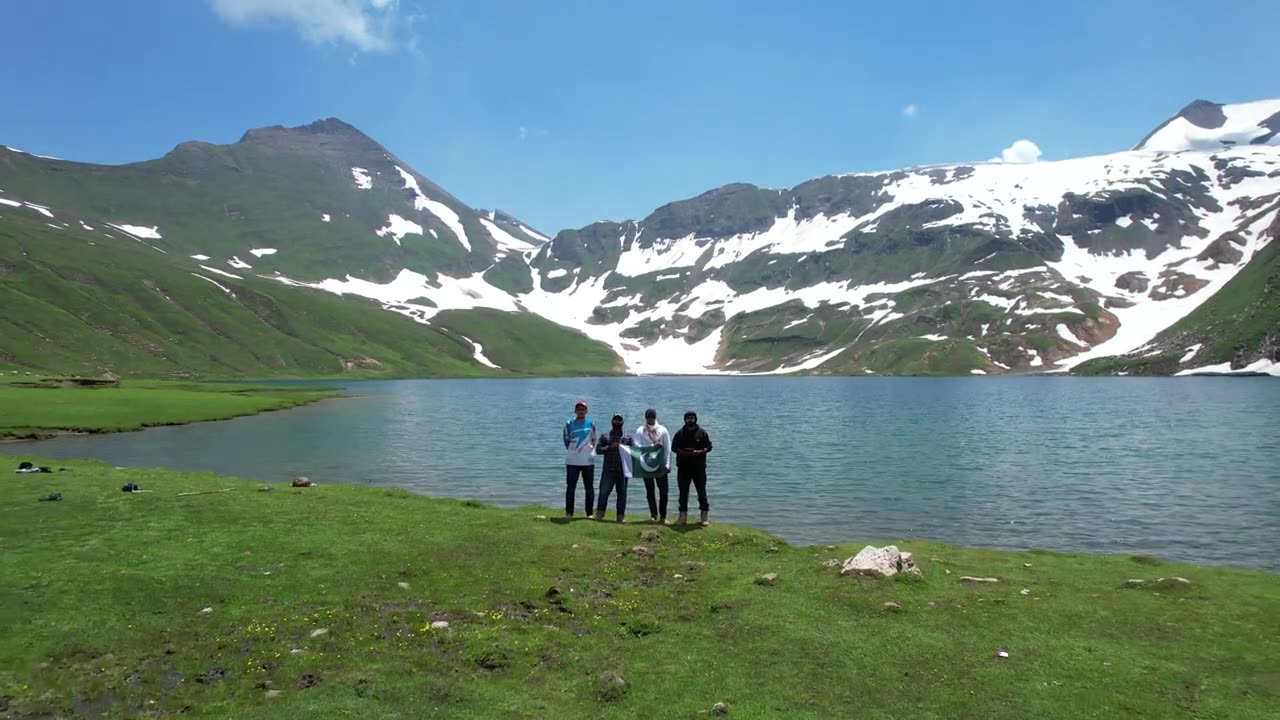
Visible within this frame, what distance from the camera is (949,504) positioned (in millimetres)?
36844

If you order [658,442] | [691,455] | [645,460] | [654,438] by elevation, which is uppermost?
[654,438]

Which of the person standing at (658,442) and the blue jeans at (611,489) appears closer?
the person standing at (658,442)

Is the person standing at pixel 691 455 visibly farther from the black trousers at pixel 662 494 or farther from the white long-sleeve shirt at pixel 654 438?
the black trousers at pixel 662 494

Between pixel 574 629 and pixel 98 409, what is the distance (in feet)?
262

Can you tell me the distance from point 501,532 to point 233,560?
7673 millimetres

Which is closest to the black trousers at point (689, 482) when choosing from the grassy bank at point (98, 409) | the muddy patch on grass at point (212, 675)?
the muddy patch on grass at point (212, 675)

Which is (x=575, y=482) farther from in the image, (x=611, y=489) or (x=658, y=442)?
(x=658, y=442)

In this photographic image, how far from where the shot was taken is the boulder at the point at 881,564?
1756 cm

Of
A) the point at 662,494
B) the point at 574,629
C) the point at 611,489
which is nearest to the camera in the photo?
the point at 574,629

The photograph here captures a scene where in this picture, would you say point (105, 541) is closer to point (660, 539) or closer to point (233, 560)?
point (233, 560)

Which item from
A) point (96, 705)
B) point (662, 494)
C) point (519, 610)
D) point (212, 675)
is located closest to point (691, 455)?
point (662, 494)

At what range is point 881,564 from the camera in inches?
700

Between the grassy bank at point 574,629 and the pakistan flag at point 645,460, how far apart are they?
4.09m

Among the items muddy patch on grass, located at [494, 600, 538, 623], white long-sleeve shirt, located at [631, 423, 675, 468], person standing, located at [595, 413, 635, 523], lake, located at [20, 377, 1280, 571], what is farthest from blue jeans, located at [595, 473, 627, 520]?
muddy patch on grass, located at [494, 600, 538, 623]
